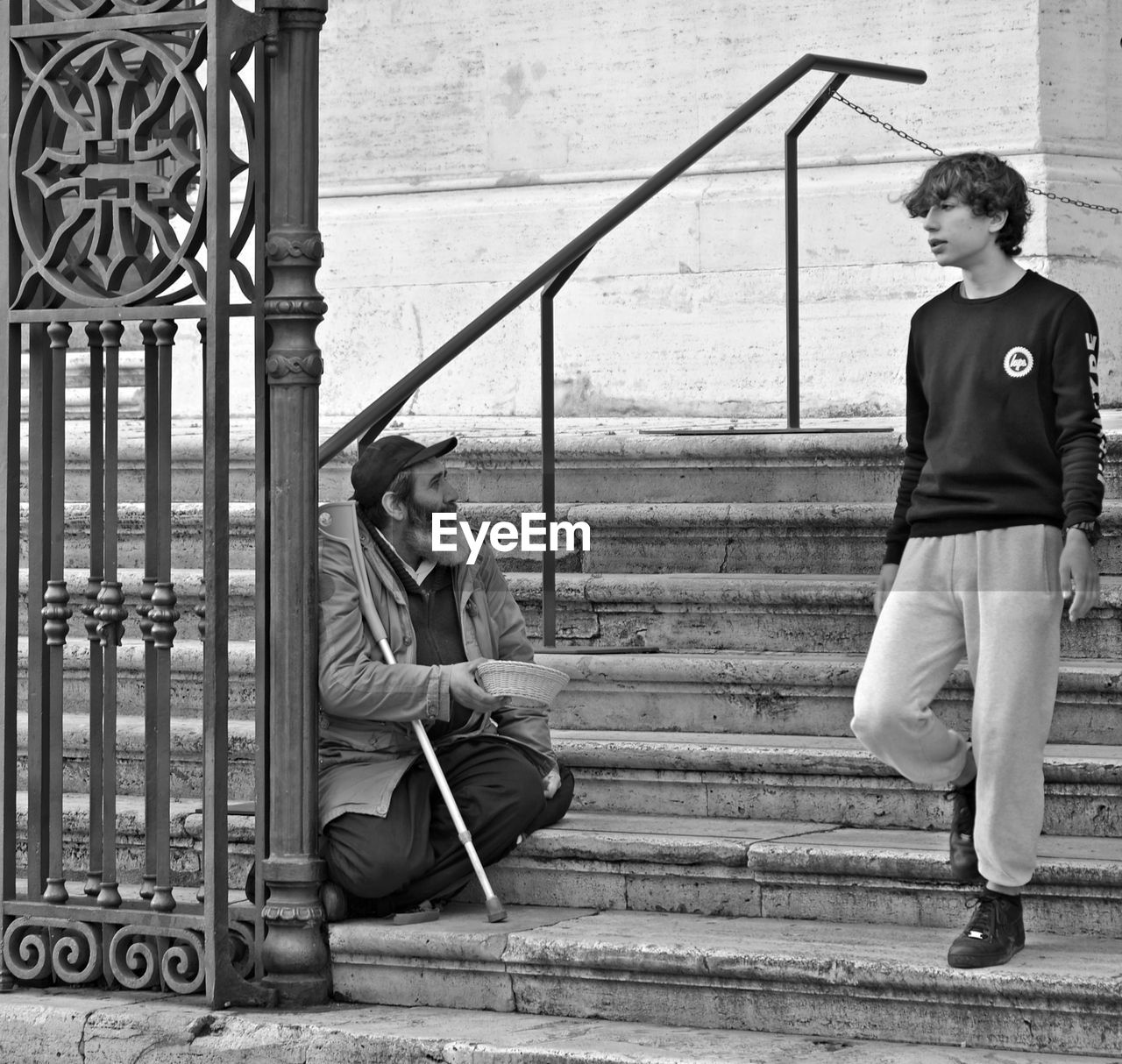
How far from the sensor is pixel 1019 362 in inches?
187

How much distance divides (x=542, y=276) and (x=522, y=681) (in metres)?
1.56

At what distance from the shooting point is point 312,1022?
511 centimetres

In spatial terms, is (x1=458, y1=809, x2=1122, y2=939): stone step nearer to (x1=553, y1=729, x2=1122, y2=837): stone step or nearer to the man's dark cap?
(x1=553, y1=729, x2=1122, y2=837): stone step

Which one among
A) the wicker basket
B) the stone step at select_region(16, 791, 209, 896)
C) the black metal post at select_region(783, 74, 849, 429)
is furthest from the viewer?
the black metal post at select_region(783, 74, 849, 429)

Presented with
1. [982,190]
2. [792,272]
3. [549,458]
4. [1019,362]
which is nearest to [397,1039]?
[1019,362]

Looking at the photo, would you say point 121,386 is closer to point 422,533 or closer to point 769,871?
point 422,533

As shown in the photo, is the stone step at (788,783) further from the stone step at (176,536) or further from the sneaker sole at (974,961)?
the stone step at (176,536)

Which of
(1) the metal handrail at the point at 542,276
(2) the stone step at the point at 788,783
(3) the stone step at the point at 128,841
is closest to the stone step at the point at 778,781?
(2) the stone step at the point at 788,783

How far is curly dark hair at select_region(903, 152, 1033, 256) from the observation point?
482 centimetres

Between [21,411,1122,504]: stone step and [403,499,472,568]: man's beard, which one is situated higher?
[21,411,1122,504]: stone step

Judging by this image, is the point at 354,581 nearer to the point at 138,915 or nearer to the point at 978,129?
the point at 138,915

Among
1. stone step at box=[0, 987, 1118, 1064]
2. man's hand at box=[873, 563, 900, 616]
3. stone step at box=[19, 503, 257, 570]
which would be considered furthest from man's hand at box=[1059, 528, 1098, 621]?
stone step at box=[19, 503, 257, 570]

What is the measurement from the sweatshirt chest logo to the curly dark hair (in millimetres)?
280

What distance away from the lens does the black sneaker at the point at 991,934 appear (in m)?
4.66
